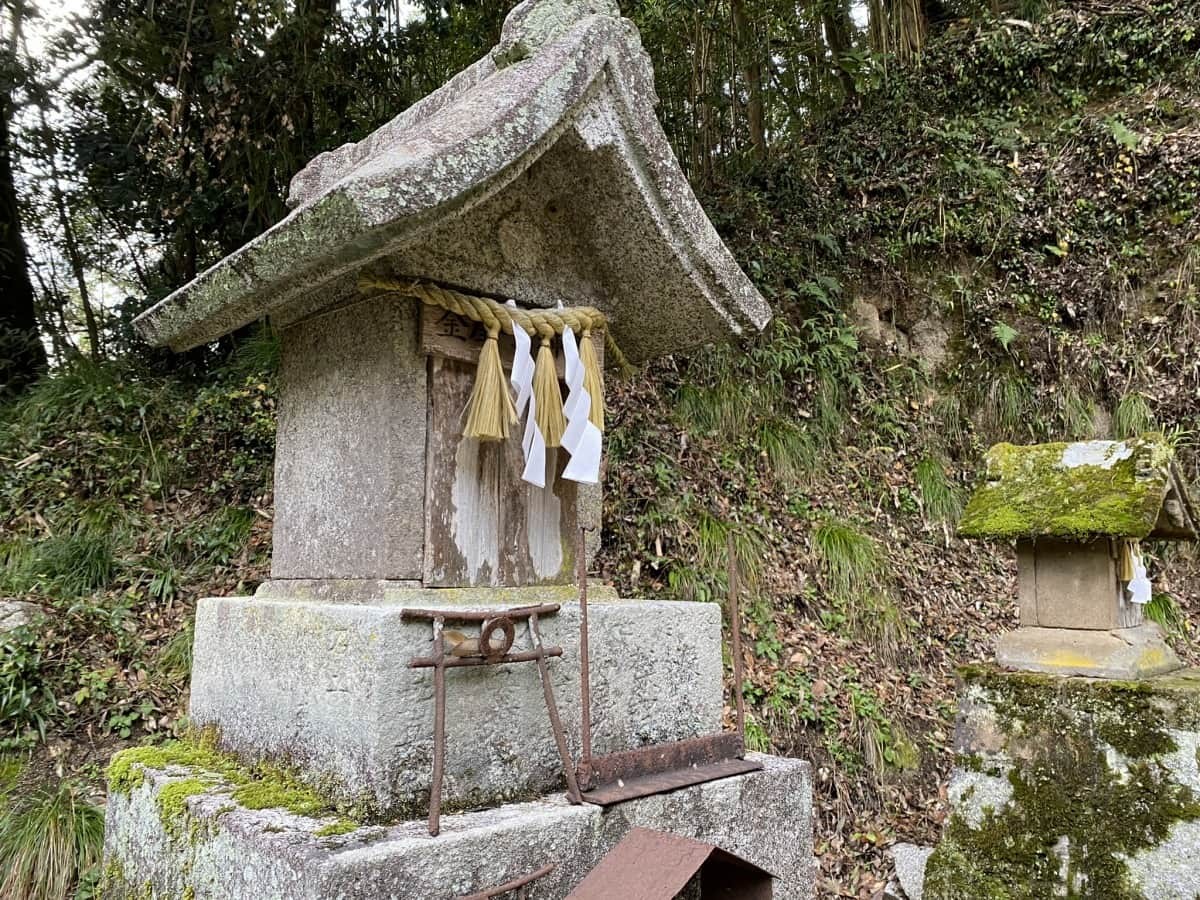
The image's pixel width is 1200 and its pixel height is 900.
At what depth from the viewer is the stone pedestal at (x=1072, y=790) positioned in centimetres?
314

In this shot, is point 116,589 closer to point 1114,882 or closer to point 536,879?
point 536,879

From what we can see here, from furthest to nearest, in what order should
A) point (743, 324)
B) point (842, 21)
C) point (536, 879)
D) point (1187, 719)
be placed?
point (842, 21), point (1187, 719), point (743, 324), point (536, 879)

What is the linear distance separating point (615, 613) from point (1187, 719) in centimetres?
259

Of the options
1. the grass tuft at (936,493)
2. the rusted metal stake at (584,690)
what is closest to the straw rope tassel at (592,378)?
the rusted metal stake at (584,690)

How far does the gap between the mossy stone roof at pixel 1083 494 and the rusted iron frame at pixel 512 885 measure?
2.63 m

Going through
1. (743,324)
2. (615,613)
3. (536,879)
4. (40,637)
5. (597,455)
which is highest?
(743,324)

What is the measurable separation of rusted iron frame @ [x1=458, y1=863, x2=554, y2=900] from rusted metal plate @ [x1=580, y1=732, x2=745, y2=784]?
27cm

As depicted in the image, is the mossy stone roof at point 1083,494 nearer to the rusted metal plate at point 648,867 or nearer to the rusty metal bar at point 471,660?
the rusted metal plate at point 648,867

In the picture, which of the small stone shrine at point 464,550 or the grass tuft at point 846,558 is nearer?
the small stone shrine at point 464,550

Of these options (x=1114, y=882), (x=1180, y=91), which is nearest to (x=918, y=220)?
(x=1180, y=91)

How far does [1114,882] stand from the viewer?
10.5ft

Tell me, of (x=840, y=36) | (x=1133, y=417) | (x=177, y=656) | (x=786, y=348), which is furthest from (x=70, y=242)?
(x=1133, y=417)

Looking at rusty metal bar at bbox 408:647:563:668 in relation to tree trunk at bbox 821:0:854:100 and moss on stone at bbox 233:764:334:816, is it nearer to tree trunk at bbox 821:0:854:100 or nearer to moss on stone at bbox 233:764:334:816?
moss on stone at bbox 233:764:334:816

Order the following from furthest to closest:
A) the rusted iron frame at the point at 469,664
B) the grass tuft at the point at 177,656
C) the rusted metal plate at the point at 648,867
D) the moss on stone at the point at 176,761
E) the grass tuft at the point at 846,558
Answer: the grass tuft at the point at 846,558
the grass tuft at the point at 177,656
the moss on stone at the point at 176,761
the rusted iron frame at the point at 469,664
the rusted metal plate at the point at 648,867
